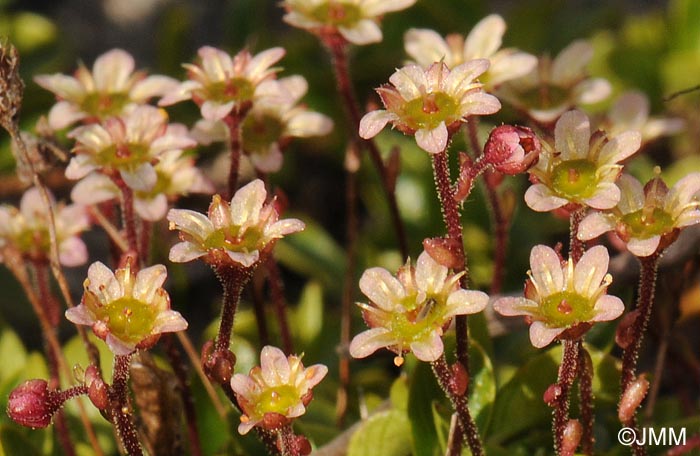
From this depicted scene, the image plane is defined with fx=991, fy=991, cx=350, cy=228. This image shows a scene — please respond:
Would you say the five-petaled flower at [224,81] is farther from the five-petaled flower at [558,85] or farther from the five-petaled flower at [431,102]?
the five-petaled flower at [558,85]

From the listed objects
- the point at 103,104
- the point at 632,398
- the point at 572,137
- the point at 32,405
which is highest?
the point at 103,104

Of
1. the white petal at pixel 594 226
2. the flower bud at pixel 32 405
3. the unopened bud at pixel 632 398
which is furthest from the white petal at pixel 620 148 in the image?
the flower bud at pixel 32 405

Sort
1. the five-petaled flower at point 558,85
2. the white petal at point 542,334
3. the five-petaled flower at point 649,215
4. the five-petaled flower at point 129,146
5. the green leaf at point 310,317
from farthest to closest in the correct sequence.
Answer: the green leaf at point 310,317 → the five-petaled flower at point 558,85 → the five-petaled flower at point 129,146 → the five-petaled flower at point 649,215 → the white petal at point 542,334

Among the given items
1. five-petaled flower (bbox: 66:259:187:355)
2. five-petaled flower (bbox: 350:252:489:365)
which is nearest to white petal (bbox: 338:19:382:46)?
five-petaled flower (bbox: 350:252:489:365)

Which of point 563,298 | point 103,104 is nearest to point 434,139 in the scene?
point 563,298

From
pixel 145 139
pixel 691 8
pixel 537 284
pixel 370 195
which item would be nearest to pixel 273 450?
pixel 537 284

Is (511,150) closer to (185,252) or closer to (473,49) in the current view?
(185,252)
